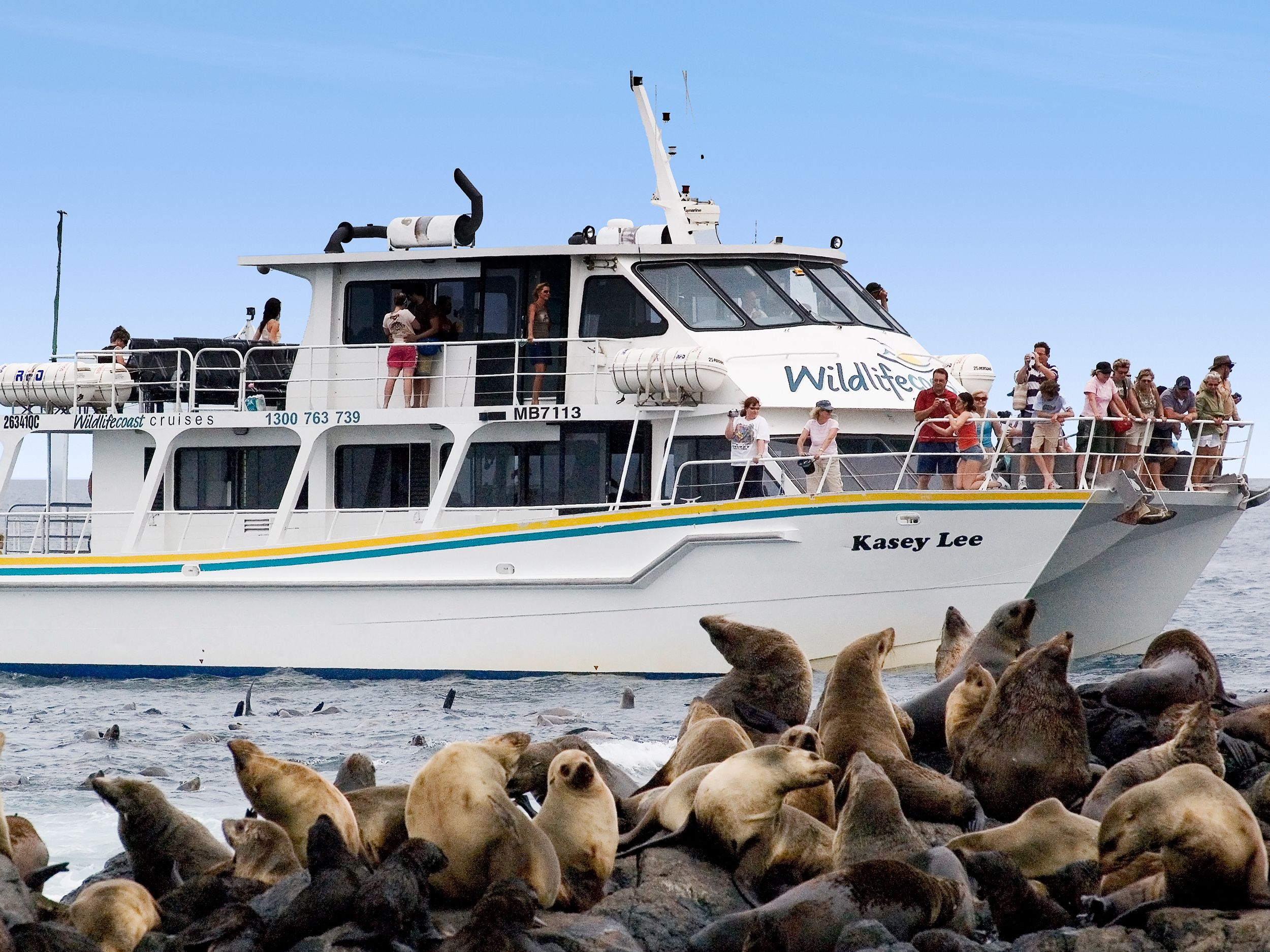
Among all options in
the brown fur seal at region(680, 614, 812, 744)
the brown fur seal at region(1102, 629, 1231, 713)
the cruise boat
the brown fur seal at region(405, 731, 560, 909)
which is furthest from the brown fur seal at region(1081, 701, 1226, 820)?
the cruise boat

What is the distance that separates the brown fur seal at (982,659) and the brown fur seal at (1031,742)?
1238 millimetres

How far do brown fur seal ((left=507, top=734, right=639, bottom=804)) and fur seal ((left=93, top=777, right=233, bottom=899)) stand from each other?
144 centimetres

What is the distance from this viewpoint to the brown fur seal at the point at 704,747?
877cm

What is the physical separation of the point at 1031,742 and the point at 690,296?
9.57 metres

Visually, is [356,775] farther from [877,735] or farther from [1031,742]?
[1031,742]

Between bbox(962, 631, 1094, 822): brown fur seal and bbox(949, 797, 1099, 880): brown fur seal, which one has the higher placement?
bbox(962, 631, 1094, 822): brown fur seal

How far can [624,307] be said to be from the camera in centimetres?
1766

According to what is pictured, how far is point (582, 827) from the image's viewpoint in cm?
730

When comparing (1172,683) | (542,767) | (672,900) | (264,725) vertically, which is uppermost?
(1172,683)

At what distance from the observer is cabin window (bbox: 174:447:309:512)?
1889 centimetres

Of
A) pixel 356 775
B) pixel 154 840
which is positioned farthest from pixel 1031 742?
pixel 154 840

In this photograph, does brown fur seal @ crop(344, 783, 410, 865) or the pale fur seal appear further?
brown fur seal @ crop(344, 783, 410, 865)

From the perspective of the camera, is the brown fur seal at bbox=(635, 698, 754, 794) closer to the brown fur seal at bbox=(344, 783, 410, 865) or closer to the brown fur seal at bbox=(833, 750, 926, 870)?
the brown fur seal at bbox=(833, 750, 926, 870)

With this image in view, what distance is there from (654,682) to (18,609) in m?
7.18
